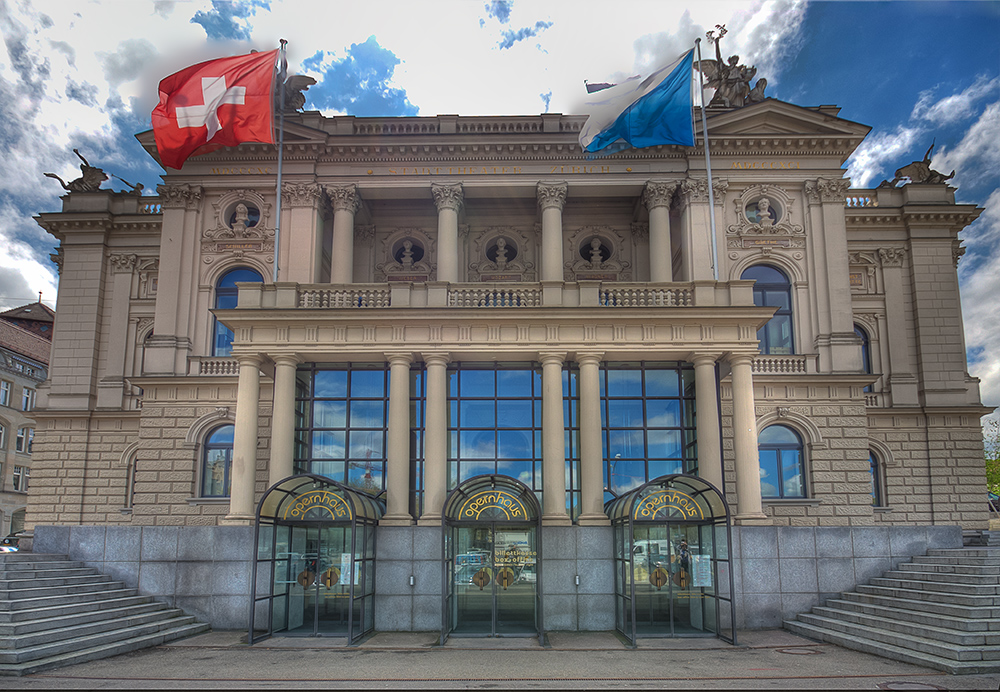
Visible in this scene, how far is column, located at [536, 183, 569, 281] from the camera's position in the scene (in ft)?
111

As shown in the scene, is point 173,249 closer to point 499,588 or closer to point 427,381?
point 427,381

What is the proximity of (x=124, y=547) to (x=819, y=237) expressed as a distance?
29.6 metres

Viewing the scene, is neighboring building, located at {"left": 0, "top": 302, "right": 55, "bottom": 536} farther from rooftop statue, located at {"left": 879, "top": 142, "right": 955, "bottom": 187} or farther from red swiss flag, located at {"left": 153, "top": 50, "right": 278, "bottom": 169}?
rooftop statue, located at {"left": 879, "top": 142, "right": 955, "bottom": 187}

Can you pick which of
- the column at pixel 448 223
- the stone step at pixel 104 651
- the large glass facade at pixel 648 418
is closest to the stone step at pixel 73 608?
the stone step at pixel 104 651

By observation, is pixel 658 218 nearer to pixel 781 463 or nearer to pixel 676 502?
pixel 781 463

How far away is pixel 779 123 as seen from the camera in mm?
34438

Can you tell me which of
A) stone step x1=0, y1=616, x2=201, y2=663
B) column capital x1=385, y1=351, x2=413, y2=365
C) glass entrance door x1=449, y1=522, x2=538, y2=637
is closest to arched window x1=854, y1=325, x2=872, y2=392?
glass entrance door x1=449, y1=522, x2=538, y2=637

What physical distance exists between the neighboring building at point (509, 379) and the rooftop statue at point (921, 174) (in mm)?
935

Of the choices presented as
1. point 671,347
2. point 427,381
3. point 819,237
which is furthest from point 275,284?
point 819,237

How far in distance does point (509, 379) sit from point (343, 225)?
11.6 meters

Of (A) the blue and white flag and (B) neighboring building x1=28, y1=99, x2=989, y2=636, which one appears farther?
(A) the blue and white flag

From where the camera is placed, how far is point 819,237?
34.3 m

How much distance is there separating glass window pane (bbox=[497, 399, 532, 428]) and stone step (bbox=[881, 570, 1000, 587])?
40.4 feet

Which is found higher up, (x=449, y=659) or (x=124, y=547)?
(x=124, y=547)
